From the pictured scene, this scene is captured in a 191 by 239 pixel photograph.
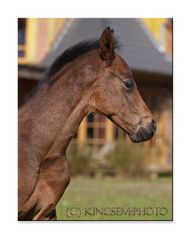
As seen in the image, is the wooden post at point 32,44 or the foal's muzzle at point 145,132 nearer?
the foal's muzzle at point 145,132

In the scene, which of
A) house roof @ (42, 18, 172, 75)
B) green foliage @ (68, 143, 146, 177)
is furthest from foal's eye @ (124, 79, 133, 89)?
green foliage @ (68, 143, 146, 177)

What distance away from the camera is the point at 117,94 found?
3314mm

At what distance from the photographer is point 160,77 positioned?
1179 cm

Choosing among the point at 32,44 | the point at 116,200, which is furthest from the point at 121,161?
the point at 116,200

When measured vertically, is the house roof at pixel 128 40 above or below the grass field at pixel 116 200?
above

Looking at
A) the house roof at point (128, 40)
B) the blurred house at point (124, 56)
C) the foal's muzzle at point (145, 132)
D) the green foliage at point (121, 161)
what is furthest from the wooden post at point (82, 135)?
the foal's muzzle at point (145, 132)

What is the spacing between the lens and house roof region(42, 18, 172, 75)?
9.75 meters

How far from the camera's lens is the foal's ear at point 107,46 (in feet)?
10.7

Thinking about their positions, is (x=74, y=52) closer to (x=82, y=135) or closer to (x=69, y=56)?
(x=69, y=56)

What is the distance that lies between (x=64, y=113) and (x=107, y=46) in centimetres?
48

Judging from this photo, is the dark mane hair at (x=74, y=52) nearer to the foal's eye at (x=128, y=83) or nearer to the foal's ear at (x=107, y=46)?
the foal's ear at (x=107, y=46)

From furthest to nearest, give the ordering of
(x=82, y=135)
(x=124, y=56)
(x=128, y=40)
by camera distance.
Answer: (x=82, y=135)
(x=128, y=40)
(x=124, y=56)

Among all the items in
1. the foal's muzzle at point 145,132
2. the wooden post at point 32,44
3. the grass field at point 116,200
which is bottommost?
the grass field at point 116,200
